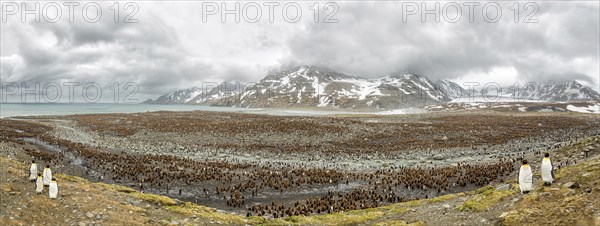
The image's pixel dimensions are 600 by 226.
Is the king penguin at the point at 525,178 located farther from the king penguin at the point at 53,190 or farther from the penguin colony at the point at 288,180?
the king penguin at the point at 53,190

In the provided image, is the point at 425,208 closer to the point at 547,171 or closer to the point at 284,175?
the point at 547,171

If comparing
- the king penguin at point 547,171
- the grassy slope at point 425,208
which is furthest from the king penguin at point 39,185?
the king penguin at point 547,171

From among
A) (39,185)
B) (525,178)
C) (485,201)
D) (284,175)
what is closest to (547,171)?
(525,178)

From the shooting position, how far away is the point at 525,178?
15.3m

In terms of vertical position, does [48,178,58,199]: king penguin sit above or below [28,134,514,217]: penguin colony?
above

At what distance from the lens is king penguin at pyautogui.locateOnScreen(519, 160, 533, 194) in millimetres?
15062

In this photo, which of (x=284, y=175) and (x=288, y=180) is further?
(x=284, y=175)

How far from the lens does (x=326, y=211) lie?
20.9m

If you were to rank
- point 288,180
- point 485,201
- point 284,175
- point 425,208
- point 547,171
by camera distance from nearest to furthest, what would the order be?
point 547,171
point 485,201
point 425,208
point 288,180
point 284,175

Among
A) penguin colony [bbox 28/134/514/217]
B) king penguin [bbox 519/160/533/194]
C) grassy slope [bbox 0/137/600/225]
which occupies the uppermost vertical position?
king penguin [bbox 519/160/533/194]

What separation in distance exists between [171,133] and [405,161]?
38797 millimetres

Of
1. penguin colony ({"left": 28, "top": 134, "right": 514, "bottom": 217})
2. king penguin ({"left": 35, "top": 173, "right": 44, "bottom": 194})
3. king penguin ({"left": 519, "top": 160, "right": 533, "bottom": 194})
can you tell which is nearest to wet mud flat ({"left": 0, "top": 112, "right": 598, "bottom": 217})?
penguin colony ({"left": 28, "top": 134, "right": 514, "bottom": 217})

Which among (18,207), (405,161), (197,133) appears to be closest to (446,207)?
(18,207)

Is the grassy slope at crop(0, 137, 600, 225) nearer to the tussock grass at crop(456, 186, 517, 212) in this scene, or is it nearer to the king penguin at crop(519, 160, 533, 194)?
the tussock grass at crop(456, 186, 517, 212)
